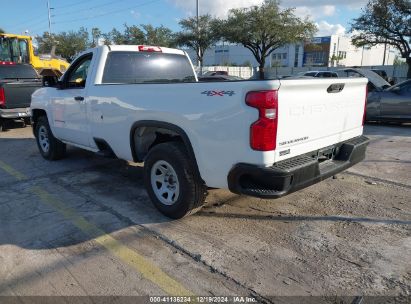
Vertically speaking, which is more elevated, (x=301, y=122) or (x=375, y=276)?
(x=301, y=122)

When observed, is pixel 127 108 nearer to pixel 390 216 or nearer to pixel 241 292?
pixel 241 292

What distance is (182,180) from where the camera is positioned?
4039 millimetres

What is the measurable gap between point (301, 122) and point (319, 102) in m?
0.35

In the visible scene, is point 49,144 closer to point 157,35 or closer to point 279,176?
point 279,176

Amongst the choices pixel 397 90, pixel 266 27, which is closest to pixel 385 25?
pixel 266 27

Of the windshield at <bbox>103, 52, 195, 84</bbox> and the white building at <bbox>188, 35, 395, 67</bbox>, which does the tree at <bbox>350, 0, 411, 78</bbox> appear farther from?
the white building at <bbox>188, 35, 395, 67</bbox>

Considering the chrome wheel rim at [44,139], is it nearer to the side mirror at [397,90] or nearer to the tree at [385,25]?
the side mirror at [397,90]

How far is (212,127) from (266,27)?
114 feet

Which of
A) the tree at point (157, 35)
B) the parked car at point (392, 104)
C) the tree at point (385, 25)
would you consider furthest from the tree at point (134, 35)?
the parked car at point (392, 104)

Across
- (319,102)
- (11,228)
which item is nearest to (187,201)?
(319,102)

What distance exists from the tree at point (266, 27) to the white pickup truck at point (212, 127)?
106 ft

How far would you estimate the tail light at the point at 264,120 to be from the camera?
3223 mm

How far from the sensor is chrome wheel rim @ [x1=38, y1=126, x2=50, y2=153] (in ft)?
23.6

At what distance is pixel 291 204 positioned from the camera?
4820 millimetres
